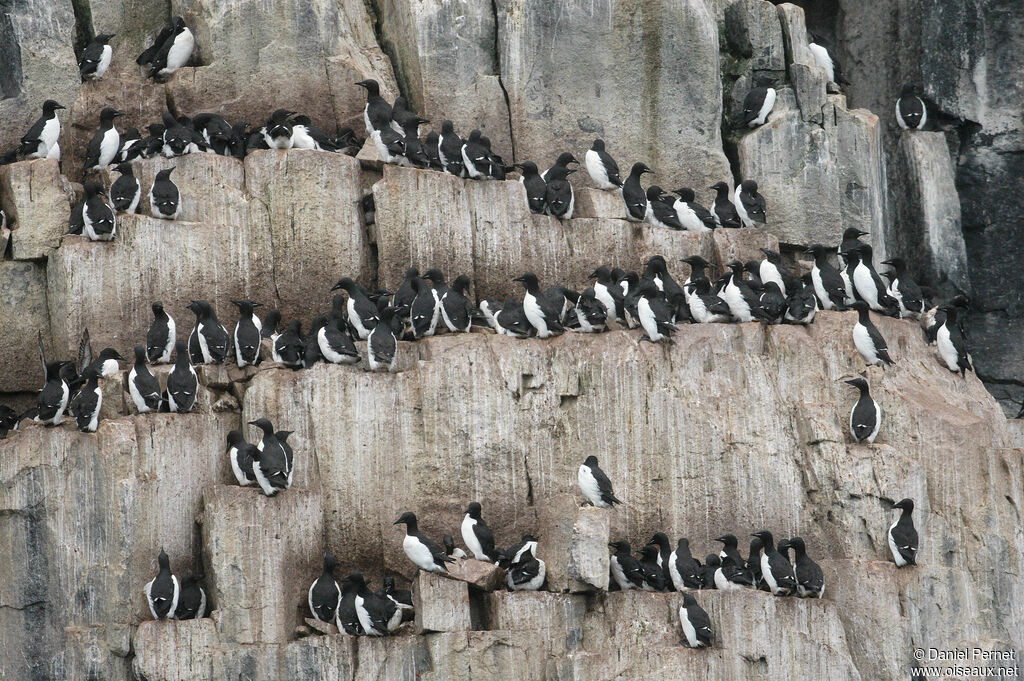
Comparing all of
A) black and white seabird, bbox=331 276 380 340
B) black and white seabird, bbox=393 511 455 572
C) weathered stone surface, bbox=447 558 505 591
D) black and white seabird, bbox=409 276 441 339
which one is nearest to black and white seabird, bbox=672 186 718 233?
black and white seabird, bbox=409 276 441 339

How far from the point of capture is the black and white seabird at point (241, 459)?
1756 cm

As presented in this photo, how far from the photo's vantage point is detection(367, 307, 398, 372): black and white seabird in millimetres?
18438

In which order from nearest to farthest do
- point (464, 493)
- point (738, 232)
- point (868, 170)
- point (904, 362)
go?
point (464, 493)
point (904, 362)
point (738, 232)
point (868, 170)

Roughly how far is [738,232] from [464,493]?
528cm

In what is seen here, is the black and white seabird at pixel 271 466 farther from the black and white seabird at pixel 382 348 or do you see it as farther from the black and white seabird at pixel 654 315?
the black and white seabird at pixel 654 315

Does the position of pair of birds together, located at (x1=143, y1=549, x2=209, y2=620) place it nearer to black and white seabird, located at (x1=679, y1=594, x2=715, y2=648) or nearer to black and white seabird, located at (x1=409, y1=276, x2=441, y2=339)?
black and white seabird, located at (x1=409, y1=276, x2=441, y2=339)

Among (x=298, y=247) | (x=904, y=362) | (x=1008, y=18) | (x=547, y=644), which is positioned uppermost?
(x=1008, y=18)

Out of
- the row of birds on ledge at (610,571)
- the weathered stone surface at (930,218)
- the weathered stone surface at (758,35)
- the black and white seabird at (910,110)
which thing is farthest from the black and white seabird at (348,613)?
the black and white seabird at (910,110)

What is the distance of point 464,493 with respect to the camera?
1848 cm

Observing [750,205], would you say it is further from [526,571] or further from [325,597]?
[325,597]

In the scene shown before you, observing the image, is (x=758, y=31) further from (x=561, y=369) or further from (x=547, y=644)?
(x=547, y=644)

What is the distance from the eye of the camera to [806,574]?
17469 mm

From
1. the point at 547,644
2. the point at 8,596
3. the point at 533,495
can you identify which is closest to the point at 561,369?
the point at 533,495

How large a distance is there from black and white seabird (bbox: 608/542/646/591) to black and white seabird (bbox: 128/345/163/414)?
5156mm
